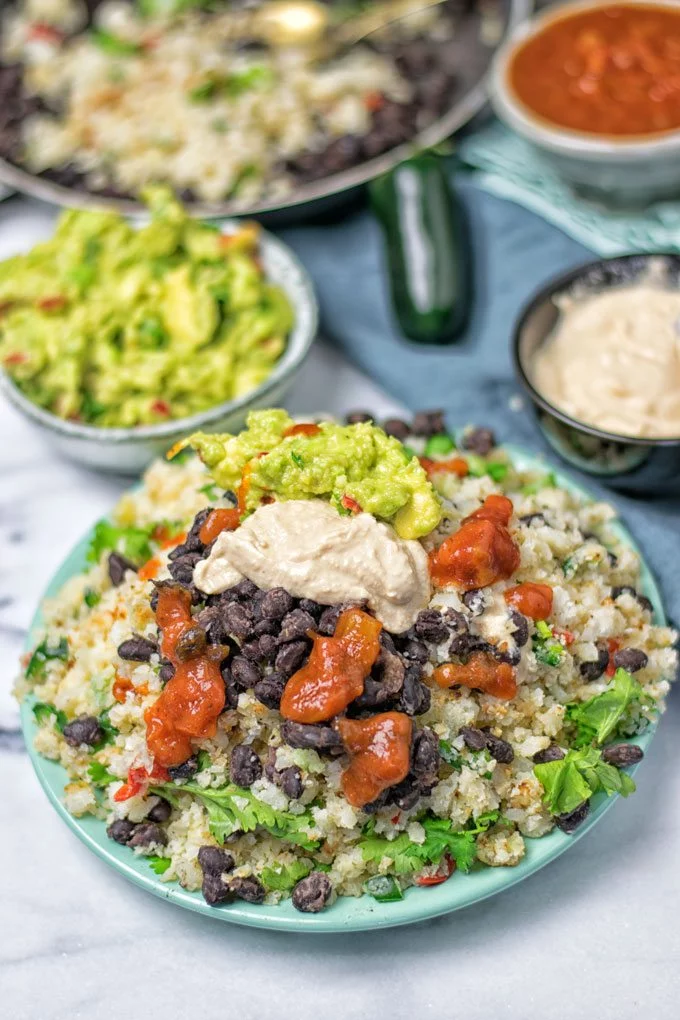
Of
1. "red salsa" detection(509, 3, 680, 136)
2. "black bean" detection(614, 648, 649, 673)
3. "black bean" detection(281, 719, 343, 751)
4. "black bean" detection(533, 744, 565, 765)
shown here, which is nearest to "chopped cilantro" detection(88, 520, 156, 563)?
"black bean" detection(281, 719, 343, 751)

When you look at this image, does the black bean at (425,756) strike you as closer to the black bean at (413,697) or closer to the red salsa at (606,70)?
the black bean at (413,697)

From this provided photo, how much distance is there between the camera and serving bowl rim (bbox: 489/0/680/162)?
4680mm

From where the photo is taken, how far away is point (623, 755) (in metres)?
3.22

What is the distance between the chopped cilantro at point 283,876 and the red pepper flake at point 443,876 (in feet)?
1.08

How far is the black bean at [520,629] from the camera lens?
3174 millimetres

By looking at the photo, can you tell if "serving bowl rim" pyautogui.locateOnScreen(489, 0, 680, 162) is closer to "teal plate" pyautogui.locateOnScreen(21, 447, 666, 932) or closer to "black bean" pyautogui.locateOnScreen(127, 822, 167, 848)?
"teal plate" pyautogui.locateOnScreen(21, 447, 666, 932)

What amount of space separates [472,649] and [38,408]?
84.8 inches

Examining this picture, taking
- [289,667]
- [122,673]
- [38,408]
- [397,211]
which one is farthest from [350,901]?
[397,211]

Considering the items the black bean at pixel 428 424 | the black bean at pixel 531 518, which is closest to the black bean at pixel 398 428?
the black bean at pixel 428 424

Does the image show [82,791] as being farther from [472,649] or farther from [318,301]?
[318,301]

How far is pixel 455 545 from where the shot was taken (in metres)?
3.22

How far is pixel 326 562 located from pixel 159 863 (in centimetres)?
99

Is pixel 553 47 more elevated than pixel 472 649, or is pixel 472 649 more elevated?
pixel 553 47

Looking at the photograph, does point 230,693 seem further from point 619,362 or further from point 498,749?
point 619,362
